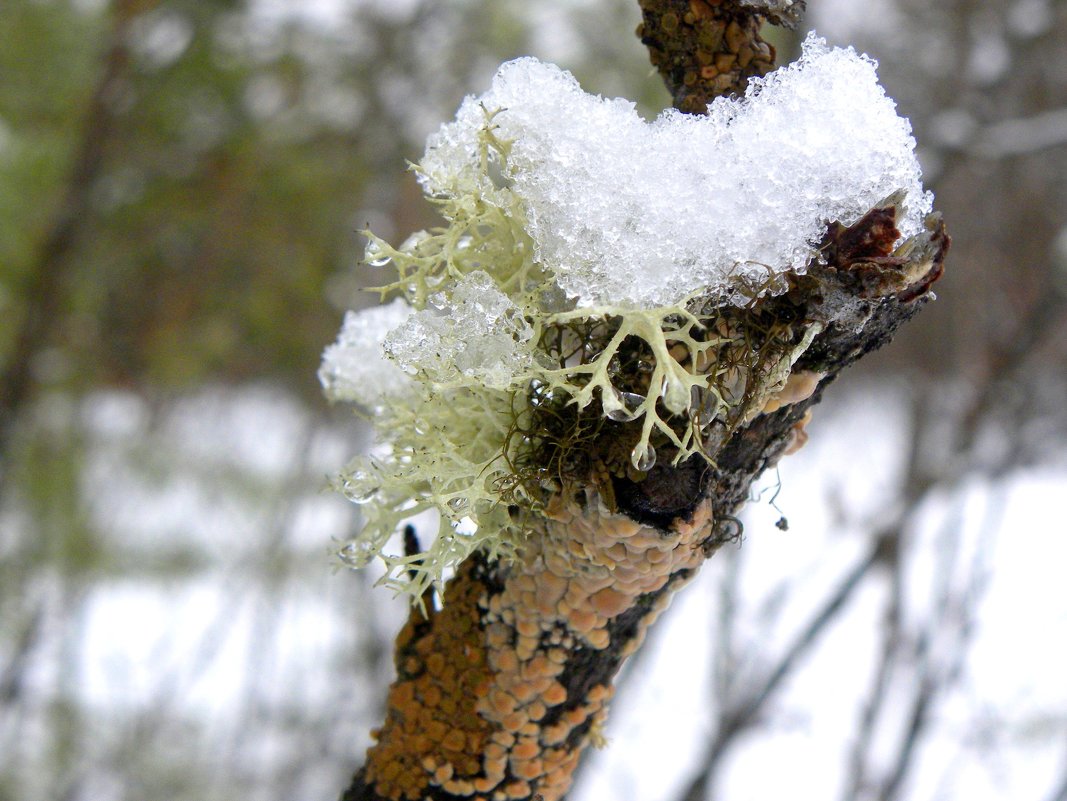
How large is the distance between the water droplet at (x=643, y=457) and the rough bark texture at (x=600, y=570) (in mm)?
17

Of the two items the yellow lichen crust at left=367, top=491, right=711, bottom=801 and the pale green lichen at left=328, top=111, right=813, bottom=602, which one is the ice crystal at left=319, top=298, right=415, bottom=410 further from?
the yellow lichen crust at left=367, top=491, right=711, bottom=801

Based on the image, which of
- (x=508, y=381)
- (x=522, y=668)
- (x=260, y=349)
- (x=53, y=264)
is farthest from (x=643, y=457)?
(x=260, y=349)

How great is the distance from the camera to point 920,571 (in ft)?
12.7

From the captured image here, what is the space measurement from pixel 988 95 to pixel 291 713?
3.14 meters

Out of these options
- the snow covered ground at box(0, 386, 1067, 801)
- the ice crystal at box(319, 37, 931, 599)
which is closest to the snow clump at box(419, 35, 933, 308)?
the ice crystal at box(319, 37, 931, 599)

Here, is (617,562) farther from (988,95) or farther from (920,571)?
(920,571)

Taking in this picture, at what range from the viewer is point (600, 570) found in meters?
0.45

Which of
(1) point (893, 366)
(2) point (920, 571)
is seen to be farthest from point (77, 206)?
(2) point (920, 571)

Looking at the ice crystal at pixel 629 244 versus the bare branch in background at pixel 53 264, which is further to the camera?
the bare branch in background at pixel 53 264

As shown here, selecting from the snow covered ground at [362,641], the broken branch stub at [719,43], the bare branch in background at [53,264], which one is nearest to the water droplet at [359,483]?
the broken branch stub at [719,43]

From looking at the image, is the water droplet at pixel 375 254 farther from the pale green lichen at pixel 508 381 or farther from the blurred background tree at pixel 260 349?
the blurred background tree at pixel 260 349

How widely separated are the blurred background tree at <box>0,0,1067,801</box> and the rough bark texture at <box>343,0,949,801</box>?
136cm

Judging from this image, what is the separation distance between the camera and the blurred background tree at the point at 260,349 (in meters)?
2.17

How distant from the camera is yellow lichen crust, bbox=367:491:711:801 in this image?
0.45 meters
